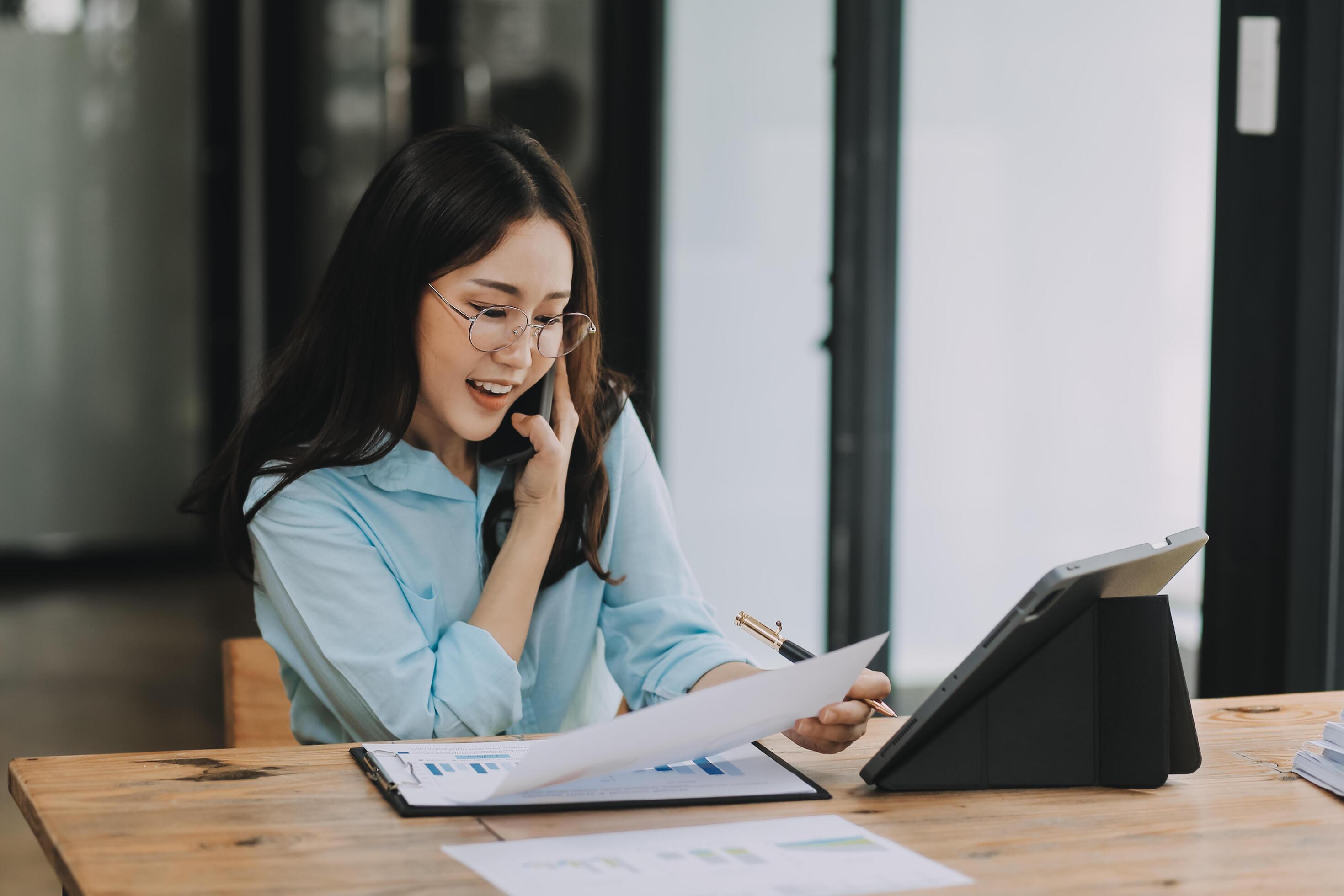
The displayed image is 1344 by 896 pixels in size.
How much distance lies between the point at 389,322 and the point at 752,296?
1688mm

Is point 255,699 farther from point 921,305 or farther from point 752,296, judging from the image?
point 752,296

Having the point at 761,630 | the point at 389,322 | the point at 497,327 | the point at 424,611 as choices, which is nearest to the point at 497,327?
the point at 497,327

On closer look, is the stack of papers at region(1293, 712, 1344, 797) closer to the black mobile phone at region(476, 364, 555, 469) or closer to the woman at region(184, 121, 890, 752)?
the woman at region(184, 121, 890, 752)

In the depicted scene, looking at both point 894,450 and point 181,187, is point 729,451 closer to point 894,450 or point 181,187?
point 894,450

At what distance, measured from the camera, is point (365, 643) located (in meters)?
1.26

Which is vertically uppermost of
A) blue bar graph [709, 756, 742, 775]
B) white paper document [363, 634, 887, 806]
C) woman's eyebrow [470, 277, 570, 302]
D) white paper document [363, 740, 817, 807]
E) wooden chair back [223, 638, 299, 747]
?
woman's eyebrow [470, 277, 570, 302]

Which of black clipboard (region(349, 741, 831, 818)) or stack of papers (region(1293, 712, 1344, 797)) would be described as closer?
black clipboard (region(349, 741, 831, 818))

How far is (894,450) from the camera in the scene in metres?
2.62

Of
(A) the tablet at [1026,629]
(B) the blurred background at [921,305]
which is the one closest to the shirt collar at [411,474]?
(B) the blurred background at [921,305]

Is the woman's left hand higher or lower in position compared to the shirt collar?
lower

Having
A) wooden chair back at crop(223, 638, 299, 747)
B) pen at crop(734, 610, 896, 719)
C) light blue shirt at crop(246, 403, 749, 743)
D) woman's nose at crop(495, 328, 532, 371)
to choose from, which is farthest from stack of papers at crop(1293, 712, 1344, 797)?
wooden chair back at crop(223, 638, 299, 747)

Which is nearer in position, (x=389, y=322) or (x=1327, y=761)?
(x=1327, y=761)

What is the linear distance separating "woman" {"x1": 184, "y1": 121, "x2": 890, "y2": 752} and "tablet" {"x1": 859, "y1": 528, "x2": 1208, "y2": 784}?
382 mm

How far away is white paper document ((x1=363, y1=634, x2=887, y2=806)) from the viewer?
0.84 metres
